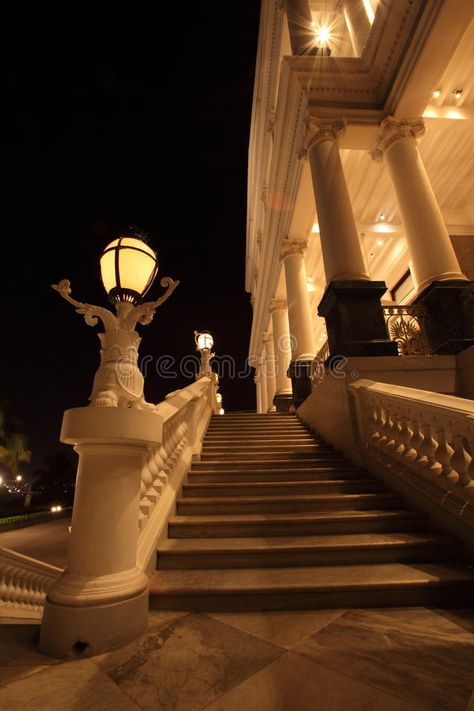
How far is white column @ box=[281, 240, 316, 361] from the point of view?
10.2m

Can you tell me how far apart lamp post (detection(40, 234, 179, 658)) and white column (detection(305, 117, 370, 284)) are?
5337mm

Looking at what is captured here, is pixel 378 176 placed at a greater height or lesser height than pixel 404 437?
greater

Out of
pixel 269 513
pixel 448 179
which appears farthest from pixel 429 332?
pixel 448 179

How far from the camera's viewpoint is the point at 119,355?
246 cm

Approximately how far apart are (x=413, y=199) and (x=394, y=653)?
7617 mm

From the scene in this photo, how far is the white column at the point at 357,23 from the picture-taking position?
9359 millimetres

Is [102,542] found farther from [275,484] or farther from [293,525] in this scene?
[275,484]

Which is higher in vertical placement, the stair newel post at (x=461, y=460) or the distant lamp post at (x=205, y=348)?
the distant lamp post at (x=205, y=348)

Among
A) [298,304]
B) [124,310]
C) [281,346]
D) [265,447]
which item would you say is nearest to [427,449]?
[265,447]

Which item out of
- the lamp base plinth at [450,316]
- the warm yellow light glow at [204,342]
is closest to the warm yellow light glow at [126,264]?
the lamp base plinth at [450,316]

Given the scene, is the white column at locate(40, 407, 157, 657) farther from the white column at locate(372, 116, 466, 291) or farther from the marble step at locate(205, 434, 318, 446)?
the white column at locate(372, 116, 466, 291)

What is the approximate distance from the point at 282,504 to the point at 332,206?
6.46 m

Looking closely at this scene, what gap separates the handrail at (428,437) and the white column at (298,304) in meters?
5.53

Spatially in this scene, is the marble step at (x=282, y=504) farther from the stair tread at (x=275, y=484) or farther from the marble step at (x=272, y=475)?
the marble step at (x=272, y=475)
